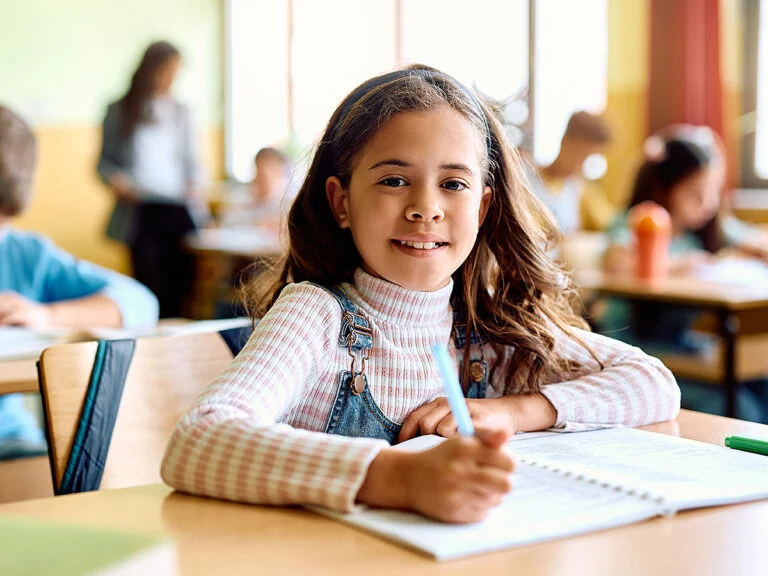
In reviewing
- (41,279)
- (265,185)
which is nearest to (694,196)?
(41,279)

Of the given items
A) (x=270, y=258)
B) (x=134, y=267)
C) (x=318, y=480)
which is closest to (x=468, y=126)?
(x=270, y=258)

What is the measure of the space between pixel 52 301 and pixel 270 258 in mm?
1007

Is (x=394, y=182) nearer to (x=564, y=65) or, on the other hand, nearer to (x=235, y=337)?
(x=235, y=337)

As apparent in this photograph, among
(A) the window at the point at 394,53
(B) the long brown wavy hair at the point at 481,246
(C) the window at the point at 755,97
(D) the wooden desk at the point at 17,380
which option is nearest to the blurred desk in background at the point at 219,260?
(A) the window at the point at 394,53

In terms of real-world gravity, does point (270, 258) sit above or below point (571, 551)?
above

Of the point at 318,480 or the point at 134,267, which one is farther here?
the point at 134,267

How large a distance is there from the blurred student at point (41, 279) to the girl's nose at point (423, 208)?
1.13 meters

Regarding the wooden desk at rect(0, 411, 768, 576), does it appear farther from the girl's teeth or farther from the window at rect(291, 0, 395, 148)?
the window at rect(291, 0, 395, 148)

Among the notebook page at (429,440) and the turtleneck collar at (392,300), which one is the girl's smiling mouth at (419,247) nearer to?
the turtleneck collar at (392,300)

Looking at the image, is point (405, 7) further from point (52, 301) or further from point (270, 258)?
point (270, 258)

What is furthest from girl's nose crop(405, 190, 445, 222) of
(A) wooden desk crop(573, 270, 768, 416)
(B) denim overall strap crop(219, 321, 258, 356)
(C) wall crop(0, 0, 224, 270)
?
(C) wall crop(0, 0, 224, 270)

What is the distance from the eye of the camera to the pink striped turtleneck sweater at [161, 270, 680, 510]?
0.84 m

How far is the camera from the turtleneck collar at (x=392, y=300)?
119 centimetres

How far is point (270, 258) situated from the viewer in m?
1.48
